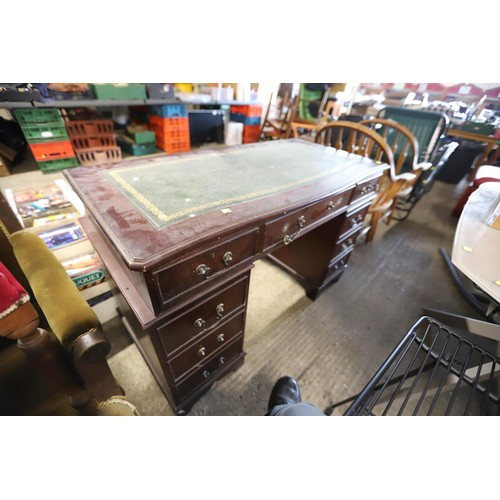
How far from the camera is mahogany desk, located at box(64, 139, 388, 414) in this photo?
2.23ft

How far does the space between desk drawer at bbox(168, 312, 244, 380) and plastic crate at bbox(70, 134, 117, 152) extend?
2.43m

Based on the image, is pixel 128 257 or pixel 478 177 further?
pixel 478 177

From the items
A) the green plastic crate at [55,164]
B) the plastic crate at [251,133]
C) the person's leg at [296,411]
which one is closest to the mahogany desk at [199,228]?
the person's leg at [296,411]

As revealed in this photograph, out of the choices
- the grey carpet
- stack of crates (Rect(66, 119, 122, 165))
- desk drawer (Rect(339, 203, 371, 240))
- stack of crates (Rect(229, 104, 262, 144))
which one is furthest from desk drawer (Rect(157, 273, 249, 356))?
stack of crates (Rect(229, 104, 262, 144))

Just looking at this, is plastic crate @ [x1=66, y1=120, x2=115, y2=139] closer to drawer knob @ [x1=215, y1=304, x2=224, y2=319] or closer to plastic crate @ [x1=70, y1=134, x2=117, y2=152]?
plastic crate @ [x1=70, y1=134, x2=117, y2=152]

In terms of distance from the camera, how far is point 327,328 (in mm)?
1675

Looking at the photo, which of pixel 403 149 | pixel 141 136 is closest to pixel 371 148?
pixel 403 149

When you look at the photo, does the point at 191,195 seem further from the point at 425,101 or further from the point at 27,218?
the point at 425,101

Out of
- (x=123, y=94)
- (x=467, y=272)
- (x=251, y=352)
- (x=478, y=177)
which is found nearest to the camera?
(x=467, y=272)

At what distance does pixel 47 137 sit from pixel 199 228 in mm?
2325

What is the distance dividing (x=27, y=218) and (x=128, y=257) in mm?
1464

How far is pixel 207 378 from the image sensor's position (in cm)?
121

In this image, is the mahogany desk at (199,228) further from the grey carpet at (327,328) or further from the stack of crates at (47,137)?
the stack of crates at (47,137)
